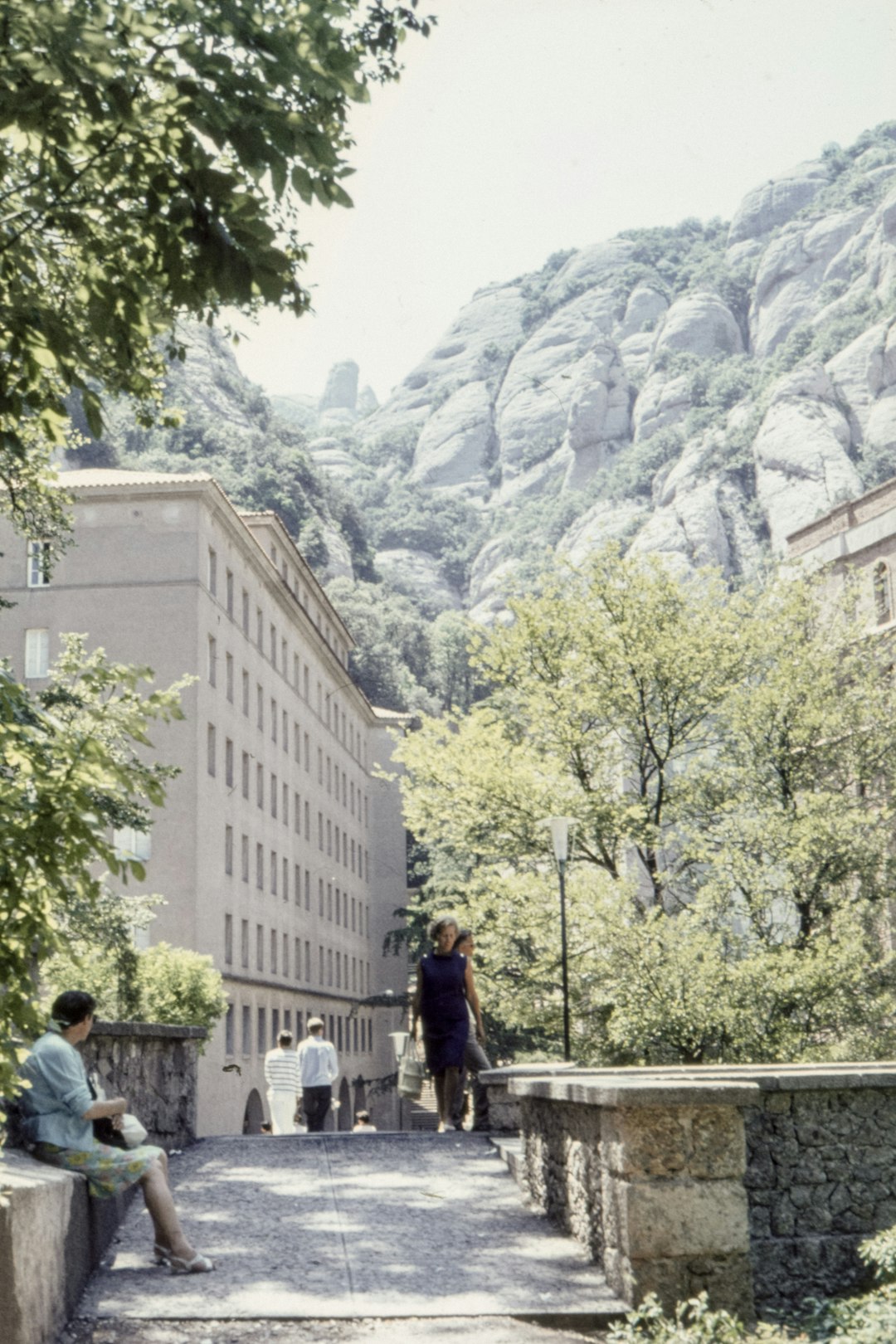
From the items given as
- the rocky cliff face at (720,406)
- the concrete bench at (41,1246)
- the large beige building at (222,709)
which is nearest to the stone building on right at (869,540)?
the large beige building at (222,709)

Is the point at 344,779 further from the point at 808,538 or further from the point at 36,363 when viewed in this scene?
the point at 36,363

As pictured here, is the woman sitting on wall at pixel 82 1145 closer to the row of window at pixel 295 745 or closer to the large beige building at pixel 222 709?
the large beige building at pixel 222 709

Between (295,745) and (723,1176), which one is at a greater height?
(295,745)

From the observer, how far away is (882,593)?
189 ft

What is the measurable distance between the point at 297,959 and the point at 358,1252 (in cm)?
5423

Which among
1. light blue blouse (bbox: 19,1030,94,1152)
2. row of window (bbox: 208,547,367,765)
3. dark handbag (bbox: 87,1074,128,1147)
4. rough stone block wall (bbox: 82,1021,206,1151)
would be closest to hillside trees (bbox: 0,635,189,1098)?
light blue blouse (bbox: 19,1030,94,1152)

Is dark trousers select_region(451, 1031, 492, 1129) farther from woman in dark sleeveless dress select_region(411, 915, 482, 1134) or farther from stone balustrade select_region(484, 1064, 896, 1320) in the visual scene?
stone balustrade select_region(484, 1064, 896, 1320)

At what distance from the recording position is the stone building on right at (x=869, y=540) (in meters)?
57.2

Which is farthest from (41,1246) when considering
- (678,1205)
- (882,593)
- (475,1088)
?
(882,593)

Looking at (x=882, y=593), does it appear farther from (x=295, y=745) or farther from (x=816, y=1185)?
(x=816, y=1185)

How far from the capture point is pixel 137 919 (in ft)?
94.2

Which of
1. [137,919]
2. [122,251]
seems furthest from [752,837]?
[122,251]

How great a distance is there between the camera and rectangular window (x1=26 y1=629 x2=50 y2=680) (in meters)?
47.2

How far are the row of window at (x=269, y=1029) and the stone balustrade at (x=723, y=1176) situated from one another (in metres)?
37.3
